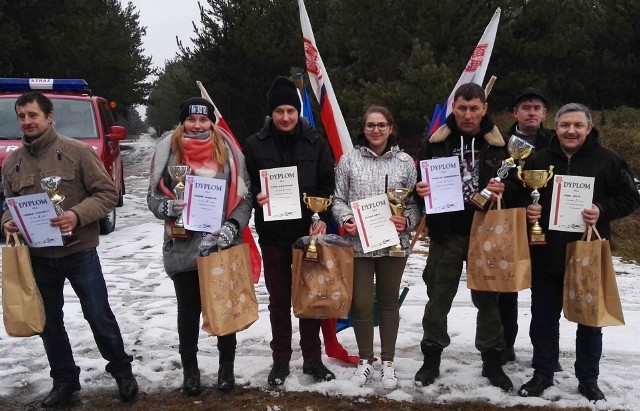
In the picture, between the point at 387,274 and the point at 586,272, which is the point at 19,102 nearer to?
the point at 387,274

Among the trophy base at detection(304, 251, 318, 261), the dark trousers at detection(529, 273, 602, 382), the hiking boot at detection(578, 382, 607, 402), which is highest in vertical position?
the trophy base at detection(304, 251, 318, 261)

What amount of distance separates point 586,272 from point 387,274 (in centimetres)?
124

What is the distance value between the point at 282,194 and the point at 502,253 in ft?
4.73

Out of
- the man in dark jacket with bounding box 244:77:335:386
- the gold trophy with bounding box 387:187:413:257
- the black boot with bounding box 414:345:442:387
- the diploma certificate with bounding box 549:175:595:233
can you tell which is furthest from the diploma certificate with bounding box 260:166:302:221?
the diploma certificate with bounding box 549:175:595:233

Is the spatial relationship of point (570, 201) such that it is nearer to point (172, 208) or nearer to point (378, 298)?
point (378, 298)

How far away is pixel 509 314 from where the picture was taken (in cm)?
427

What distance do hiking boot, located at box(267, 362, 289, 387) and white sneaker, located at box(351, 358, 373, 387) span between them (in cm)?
48

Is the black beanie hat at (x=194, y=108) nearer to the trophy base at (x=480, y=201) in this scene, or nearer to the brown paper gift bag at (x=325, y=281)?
the brown paper gift bag at (x=325, y=281)

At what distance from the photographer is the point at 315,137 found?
389cm

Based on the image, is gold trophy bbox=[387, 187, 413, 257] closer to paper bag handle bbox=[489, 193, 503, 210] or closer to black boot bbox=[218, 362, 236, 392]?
paper bag handle bbox=[489, 193, 503, 210]

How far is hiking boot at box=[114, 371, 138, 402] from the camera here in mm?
3770

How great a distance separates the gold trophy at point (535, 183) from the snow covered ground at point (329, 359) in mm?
1076

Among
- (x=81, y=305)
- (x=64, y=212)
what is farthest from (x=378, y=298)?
(x=64, y=212)

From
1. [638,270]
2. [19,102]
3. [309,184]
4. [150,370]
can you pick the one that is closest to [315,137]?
[309,184]
